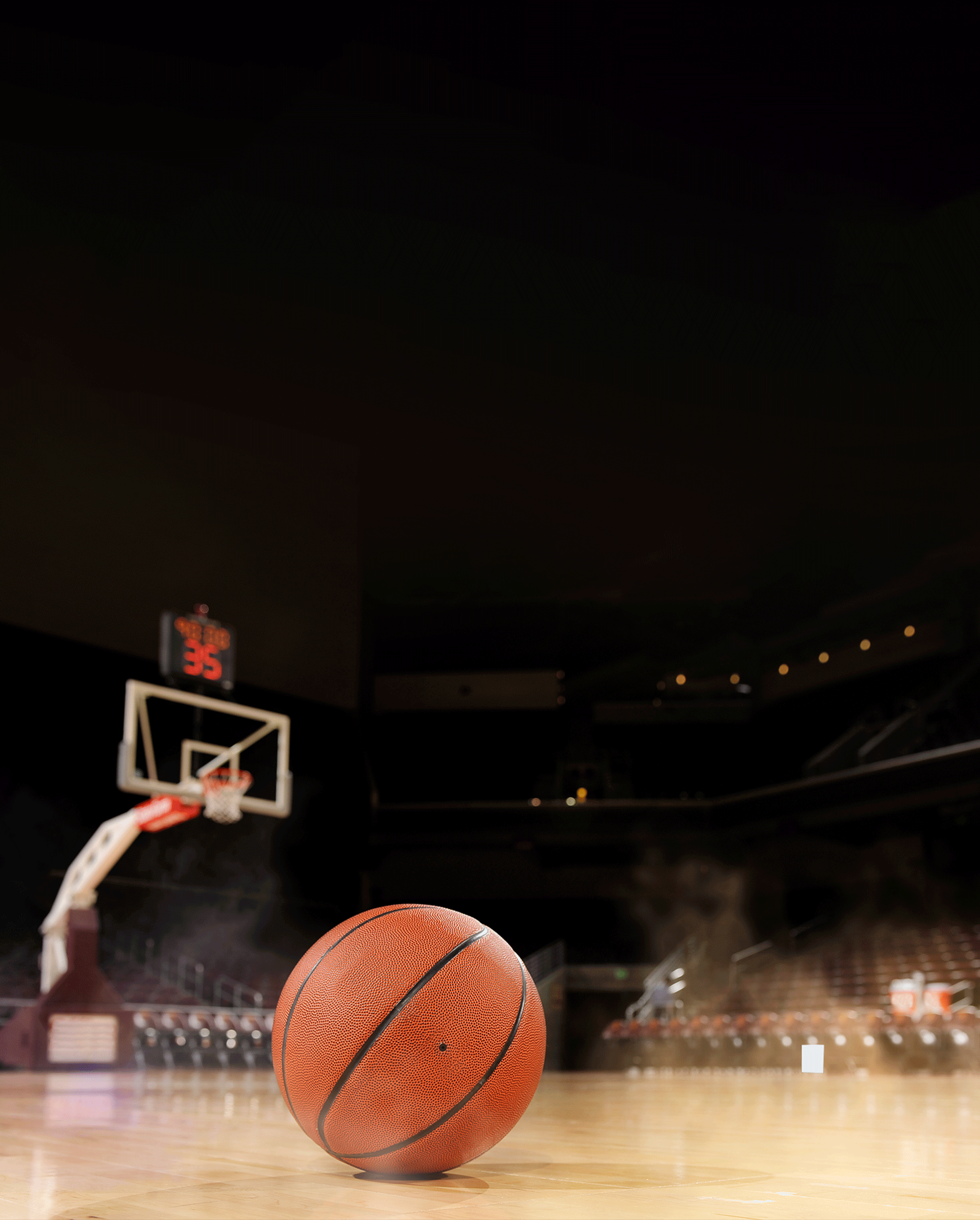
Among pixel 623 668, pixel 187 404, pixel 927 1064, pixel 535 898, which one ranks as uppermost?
pixel 187 404

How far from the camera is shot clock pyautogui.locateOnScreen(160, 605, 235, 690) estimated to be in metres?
12.4

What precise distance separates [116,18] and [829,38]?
487cm

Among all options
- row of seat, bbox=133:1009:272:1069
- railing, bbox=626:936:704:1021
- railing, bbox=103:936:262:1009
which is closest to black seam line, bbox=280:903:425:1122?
row of seat, bbox=133:1009:272:1069

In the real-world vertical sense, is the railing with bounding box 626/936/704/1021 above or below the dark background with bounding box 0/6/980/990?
below

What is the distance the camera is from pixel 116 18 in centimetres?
830

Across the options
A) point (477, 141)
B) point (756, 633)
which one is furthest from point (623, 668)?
point (477, 141)

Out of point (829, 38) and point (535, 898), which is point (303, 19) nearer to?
point (829, 38)

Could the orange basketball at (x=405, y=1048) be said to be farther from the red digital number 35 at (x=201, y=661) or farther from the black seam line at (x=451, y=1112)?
the red digital number 35 at (x=201, y=661)

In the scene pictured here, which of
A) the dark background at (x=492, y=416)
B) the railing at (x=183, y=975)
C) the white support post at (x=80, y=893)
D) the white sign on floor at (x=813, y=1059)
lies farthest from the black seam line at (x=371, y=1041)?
the railing at (x=183, y=975)

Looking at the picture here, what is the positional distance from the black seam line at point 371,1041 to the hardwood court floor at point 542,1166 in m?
0.15

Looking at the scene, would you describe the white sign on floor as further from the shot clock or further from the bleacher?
the shot clock

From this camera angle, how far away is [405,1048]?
305 centimetres

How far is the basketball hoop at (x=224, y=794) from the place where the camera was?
41.6 feet

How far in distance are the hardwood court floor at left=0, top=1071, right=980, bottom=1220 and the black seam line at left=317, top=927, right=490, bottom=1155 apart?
154 mm
